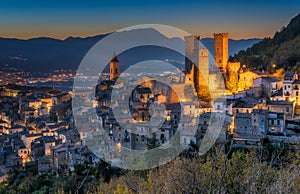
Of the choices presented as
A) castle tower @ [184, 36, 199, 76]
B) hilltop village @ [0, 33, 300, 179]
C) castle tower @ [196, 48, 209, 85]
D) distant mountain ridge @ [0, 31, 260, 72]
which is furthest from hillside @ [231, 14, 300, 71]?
distant mountain ridge @ [0, 31, 260, 72]

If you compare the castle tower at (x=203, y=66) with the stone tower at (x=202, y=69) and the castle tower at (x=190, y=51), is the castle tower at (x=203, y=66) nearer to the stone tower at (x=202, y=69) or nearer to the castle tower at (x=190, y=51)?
the stone tower at (x=202, y=69)

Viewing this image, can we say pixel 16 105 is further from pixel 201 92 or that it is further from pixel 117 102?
pixel 201 92

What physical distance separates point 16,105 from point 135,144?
1799 centimetres

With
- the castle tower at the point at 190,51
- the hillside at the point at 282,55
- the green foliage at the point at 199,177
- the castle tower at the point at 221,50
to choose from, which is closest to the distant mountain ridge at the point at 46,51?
the hillside at the point at 282,55

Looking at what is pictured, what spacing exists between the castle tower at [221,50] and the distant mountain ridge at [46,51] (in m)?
6.53

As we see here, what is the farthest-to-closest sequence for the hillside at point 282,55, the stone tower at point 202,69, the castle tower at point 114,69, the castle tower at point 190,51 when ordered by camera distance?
the castle tower at point 114,69 < the castle tower at point 190,51 < the hillside at point 282,55 < the stone tower at point 202,69

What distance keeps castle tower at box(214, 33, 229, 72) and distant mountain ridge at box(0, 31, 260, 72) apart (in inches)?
257

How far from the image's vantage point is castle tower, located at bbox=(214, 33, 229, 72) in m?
20.9

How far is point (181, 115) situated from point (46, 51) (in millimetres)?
39234

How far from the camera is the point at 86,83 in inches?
1026

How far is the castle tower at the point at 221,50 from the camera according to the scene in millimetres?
20938

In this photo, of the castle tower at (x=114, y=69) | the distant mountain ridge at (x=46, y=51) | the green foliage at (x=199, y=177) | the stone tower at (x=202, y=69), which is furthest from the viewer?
the distant mountain ridge at (x=46, y=51)

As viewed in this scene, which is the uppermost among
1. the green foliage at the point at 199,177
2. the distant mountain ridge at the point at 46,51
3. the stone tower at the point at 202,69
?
the distant mountain ridge at the point at 46,51

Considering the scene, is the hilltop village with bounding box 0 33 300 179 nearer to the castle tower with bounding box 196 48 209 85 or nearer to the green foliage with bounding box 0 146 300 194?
the castle tower with bounding box 196 48 209 85
